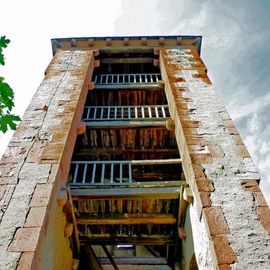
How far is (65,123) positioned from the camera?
5438 millimetres

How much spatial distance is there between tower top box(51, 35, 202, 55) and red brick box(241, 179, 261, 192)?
6.47 metres

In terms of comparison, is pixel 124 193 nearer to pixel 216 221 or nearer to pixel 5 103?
pixel 216 221

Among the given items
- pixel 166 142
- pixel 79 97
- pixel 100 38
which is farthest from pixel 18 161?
pixel 100 38

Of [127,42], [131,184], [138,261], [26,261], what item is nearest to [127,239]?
[138,261]

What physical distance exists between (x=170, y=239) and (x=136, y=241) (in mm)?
594

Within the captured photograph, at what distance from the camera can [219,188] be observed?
402cm

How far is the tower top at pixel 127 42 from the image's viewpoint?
973 cm

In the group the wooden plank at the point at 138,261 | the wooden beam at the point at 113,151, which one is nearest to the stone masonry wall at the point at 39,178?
the wooden beam at the point at 113,151

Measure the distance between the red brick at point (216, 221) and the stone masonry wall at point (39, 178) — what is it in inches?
70.3

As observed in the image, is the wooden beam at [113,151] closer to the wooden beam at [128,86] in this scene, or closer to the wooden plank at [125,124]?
the wooden plank at [125,124]

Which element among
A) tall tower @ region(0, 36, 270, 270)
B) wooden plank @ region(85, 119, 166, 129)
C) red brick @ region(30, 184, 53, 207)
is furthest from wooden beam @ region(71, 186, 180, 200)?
wooden plank @ region(85, 119, 166, 129)

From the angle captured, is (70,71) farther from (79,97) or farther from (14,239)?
(14,239)

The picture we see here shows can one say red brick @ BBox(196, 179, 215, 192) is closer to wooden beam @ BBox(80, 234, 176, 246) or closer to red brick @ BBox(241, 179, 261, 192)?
red brick @ BBox(241, 179, 261, 192)

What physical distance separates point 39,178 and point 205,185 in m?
2.07
